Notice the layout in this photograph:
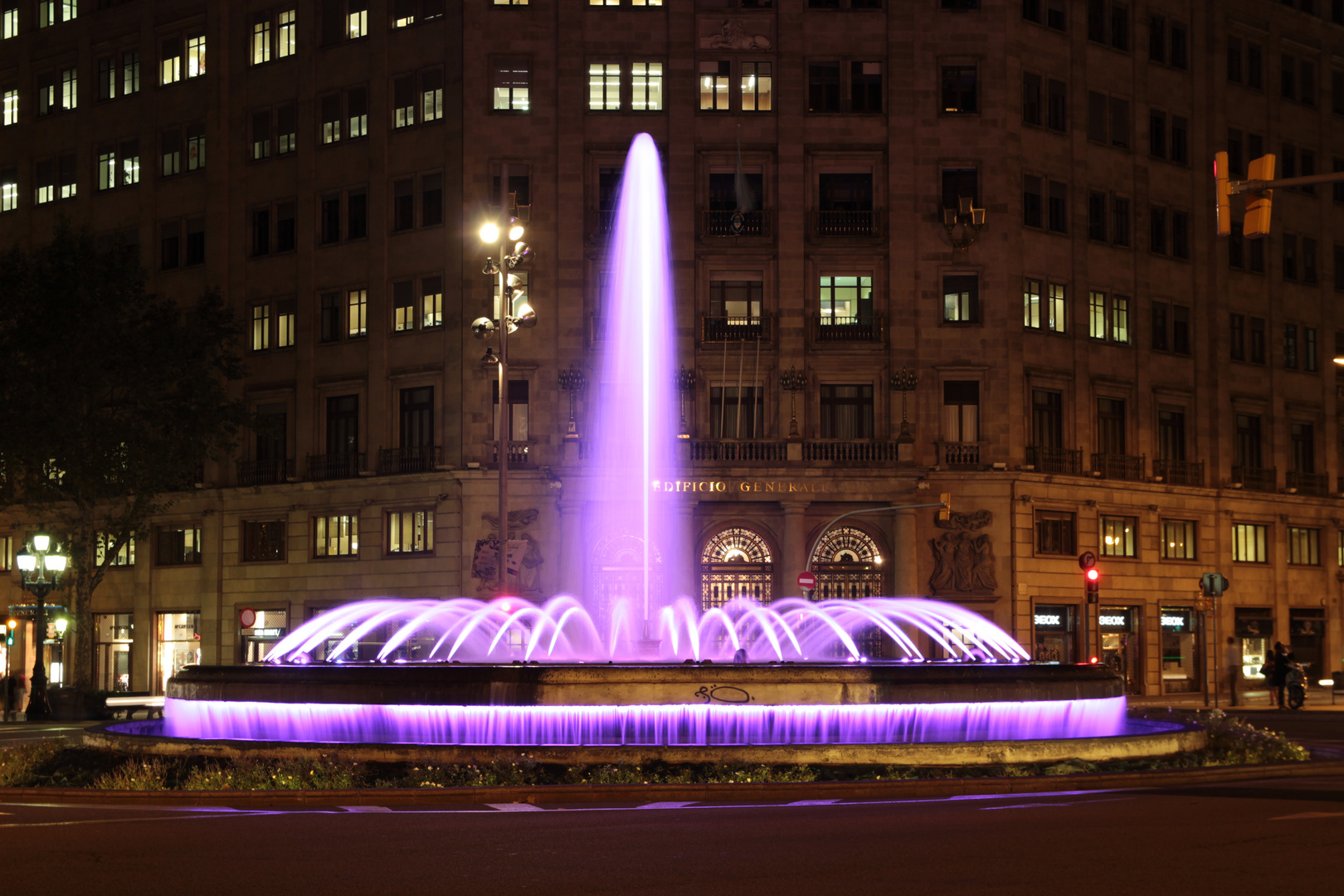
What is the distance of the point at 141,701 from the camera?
47.8 metres

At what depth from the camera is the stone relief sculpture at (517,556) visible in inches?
2003

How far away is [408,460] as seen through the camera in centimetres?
5325

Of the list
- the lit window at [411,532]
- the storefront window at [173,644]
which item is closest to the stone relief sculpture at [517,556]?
the lit window at [411,532]

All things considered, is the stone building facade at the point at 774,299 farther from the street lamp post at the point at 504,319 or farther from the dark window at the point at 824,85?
the street lamp post at the point at 504,319

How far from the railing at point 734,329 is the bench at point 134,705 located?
2025 cm

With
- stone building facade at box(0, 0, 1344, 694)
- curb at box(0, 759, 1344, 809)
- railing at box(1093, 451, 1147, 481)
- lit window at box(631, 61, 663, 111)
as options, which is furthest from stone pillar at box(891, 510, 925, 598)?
curb at box(0, 759, 1344, 809)

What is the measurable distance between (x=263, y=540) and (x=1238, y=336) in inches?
1441

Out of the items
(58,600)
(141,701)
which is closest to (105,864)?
(141,701)

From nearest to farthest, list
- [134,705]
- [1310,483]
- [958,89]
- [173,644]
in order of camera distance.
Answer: [134,705] → [958,89] → [173,644] → [1310,483]

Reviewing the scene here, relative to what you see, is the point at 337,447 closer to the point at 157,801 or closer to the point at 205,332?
the point at 205,332

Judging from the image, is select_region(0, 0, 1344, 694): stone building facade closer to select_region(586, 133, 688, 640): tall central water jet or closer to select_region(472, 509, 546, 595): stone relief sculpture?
select_region(472, 509, 546, 595): stone relief sculpture

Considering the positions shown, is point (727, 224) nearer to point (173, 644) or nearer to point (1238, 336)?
point (1238, 336)

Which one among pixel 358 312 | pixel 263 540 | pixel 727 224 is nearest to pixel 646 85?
pixel 727 224

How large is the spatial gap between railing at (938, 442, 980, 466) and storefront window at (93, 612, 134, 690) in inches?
1216
